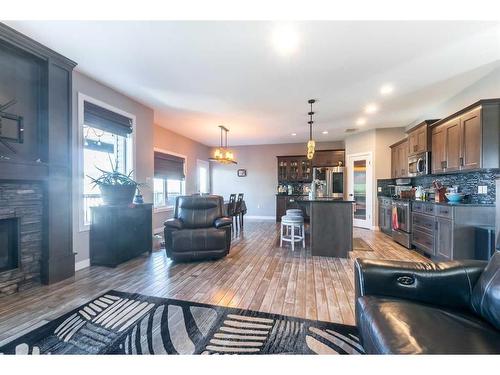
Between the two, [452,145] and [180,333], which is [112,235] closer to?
[180,333]

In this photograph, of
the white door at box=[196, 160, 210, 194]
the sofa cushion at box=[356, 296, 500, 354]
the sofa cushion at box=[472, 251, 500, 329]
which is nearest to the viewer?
the sofa cushion at box=[356, 296, 500, 354]

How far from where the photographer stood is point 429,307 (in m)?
1.28

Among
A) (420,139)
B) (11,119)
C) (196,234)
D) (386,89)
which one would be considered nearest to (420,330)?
(196,234)

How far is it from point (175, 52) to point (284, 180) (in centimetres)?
578

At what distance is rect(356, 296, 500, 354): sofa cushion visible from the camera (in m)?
0.95

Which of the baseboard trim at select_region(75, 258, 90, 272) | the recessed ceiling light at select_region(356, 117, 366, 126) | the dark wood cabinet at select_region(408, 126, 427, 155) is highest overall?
the recessed ceiling light at select_region(356, 117, 366, 126)

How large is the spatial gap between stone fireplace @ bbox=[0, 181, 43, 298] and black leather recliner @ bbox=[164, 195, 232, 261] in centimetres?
146

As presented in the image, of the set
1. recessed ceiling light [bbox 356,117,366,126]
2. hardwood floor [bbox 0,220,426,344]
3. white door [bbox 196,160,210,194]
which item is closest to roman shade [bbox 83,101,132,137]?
hardwood floor [bbox 0,220,426,344]

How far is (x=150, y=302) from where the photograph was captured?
2223 millimetres

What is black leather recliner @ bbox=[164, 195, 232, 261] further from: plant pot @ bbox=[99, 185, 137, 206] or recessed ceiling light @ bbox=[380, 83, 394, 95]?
recessed ceiling light @ bbox=[380, 83, 394, 95]

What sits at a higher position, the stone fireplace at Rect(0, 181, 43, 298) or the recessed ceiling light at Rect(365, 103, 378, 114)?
the recessed ceiling light at Rect(365, 103, 378, 114)

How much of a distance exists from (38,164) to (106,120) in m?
1.19
